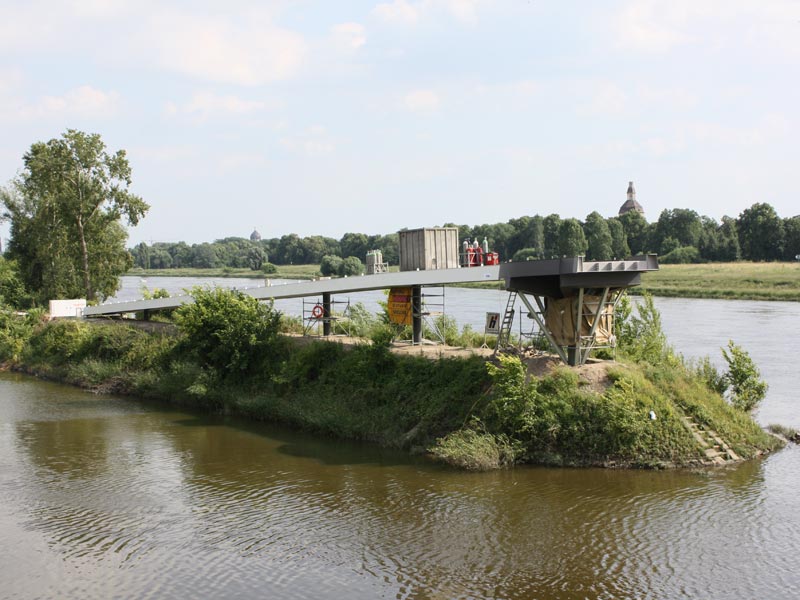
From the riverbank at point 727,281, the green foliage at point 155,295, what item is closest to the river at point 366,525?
the green foliage at point 155,295

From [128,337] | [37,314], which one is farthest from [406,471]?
[37,314]

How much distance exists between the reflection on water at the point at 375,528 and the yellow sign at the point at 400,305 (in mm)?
7432

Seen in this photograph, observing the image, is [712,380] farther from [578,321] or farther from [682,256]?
[682,256]

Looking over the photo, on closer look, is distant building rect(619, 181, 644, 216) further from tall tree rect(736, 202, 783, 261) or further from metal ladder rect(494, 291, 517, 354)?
metal ladder rect(494, 291, 517, 354)

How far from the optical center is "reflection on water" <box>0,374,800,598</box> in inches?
649

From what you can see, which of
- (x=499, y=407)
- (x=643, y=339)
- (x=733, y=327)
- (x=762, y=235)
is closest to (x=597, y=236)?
(x=762, y=235)

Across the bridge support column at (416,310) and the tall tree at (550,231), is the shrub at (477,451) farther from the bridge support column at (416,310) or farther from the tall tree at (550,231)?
the tall tree at (550,231)

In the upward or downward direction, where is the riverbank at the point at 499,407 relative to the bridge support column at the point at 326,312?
downward

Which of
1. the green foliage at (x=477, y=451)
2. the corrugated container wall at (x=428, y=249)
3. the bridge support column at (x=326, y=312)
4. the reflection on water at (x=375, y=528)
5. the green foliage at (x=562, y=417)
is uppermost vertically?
the corrugated container wall at (x=428, y=249)

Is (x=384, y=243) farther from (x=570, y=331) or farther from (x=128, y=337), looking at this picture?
(x=570, y=331)

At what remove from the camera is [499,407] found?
939 inches

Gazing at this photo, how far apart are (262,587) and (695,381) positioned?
51.4 ft

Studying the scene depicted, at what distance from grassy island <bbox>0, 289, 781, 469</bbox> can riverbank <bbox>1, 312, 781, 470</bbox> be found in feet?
0.13

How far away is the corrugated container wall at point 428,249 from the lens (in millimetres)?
32219
